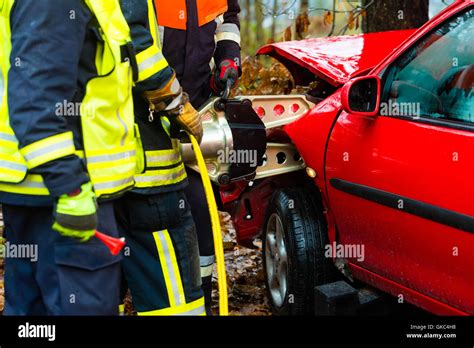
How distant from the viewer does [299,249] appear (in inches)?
144

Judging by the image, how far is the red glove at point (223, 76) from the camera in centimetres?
369

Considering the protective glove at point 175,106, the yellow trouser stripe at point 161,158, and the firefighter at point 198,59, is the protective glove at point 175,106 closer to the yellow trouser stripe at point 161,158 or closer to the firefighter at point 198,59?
the yellow trouser stripe at point 161,158

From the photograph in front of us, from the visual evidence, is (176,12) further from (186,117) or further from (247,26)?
(247,26)

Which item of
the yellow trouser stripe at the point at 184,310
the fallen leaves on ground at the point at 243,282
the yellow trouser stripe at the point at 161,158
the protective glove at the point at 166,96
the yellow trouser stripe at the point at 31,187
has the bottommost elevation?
the fallen leaves on ground at the point at 243,282

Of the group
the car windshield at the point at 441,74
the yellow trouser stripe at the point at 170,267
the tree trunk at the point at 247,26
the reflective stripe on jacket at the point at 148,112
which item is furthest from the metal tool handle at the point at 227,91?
the tree trunk at the point at 247,26

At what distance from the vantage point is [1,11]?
221 cm

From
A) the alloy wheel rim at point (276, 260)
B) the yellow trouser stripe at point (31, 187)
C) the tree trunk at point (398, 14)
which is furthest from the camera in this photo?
the tree trunk at point (398, 14)

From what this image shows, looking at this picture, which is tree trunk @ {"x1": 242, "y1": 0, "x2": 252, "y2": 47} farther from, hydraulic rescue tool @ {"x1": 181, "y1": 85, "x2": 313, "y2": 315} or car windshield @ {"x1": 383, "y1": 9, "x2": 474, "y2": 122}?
car windshield @ {"x1": 383, "y1": 9, "x2": 474, "y2": 122}

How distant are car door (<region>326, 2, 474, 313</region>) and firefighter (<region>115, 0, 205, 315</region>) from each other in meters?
0.83

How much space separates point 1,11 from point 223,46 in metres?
1.89

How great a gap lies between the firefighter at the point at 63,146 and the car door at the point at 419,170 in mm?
1176

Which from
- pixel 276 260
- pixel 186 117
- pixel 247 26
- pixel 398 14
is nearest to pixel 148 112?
pixel 186 117

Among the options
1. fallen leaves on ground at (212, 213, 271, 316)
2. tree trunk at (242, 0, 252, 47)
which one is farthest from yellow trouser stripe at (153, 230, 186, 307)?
tree trunk at (242, 0, 252, 47)

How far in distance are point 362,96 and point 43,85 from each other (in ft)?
5.44
